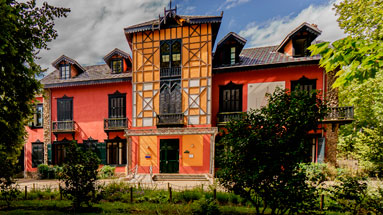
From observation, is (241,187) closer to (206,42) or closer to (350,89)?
(206,42)

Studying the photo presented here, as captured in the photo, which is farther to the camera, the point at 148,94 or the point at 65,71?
the point at 65,71

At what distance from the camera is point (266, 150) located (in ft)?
16.9

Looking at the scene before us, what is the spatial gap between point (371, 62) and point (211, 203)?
638cm

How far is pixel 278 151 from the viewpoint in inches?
198

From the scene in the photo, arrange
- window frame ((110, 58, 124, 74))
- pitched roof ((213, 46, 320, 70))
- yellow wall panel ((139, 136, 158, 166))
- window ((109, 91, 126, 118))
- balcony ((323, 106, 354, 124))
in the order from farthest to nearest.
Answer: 1. window frame ((110, 58, 124, 74))
2. window ((109, 91, 126, 118))
3. yellow wall panel ((139, 136, 158, 166))
4. pitched roof ((213, 46, 320, 70))
5. balcony ((323, 106, 354, 124))

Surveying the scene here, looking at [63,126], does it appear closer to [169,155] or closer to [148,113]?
[148,113]

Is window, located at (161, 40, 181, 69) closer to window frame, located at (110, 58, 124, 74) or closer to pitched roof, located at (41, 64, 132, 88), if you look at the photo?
pitched roof, located at (41, 64, 132, 88)

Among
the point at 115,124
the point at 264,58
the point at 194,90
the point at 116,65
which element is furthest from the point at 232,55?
the point at 115,124

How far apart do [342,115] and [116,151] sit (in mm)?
18806

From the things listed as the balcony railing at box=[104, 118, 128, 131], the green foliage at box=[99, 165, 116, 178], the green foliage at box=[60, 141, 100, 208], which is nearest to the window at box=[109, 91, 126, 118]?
the balcony railing at box=[104, 118, 128, 131]

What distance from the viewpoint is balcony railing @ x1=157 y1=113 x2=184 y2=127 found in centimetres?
1495

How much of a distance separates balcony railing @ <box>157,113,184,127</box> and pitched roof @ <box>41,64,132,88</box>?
4.90m

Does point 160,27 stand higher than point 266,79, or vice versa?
point 160,27

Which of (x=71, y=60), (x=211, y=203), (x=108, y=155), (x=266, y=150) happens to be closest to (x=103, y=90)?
(x=71, y=60)
